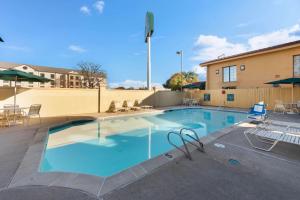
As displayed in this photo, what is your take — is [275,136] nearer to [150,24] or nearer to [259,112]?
[259,112]

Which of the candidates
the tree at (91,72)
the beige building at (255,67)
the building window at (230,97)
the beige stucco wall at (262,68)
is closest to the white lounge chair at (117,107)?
the building window at (230,97)

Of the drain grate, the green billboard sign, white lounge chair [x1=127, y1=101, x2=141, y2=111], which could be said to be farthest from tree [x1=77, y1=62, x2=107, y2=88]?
the drain grate

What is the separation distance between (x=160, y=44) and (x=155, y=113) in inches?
556

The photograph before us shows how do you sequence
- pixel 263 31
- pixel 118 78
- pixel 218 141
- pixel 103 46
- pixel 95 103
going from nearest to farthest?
1. pixel 218 141
2. pixel 95 103
3. pixel 263 31
4. pixel 103 46
5. pixel 118 78

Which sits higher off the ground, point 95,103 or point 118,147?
point 95,103

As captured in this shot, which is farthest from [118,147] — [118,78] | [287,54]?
[118,78]

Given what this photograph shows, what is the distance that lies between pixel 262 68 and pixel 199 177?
1532cm

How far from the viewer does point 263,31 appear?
14.7 metres

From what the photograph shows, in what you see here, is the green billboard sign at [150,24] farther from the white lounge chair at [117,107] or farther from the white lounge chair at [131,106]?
the white lounge chair at [117,107]

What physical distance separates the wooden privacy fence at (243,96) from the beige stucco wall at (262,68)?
1781 millimetres

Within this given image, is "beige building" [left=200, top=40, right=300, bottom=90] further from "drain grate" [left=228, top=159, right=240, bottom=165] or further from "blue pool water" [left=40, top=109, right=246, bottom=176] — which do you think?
"drain grate" [left=228, top=159, right=240, bottom=165]

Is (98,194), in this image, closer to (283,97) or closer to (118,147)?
(118,147)

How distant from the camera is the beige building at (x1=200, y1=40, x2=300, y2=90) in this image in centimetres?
1226

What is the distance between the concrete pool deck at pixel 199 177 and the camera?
2.14 m
